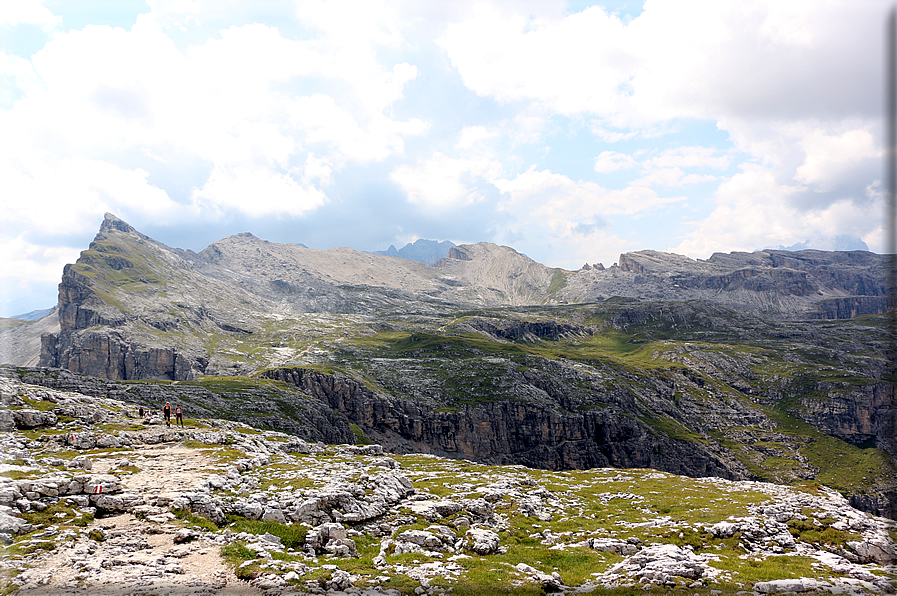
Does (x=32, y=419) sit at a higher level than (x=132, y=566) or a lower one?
lower

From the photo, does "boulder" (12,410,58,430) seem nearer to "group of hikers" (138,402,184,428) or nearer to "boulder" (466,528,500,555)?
"group of hikers" (138,402,184,428)

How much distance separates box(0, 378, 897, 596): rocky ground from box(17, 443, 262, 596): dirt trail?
0.29ft

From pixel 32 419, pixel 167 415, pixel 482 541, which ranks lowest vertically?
pixel 482 541

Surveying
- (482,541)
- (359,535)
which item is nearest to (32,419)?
(359,535)

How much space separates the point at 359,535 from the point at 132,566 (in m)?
12.7

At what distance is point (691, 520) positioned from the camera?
130 ft

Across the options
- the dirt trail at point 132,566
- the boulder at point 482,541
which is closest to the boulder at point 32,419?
the dirt trail at point 132,566

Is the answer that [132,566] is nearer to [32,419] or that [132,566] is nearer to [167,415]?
[32,419]

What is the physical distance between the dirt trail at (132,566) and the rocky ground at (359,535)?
0.09 m

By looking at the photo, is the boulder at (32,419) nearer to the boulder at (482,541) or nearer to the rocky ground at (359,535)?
the rocky ground at (359,535)

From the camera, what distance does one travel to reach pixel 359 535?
94.5ft

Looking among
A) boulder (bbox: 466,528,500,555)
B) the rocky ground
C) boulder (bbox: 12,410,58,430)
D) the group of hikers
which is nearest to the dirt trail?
the rocky ground

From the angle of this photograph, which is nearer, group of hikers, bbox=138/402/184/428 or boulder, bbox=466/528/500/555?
boulder, bbox=466/528/500/555

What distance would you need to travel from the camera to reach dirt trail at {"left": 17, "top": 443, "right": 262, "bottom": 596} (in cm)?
1862
